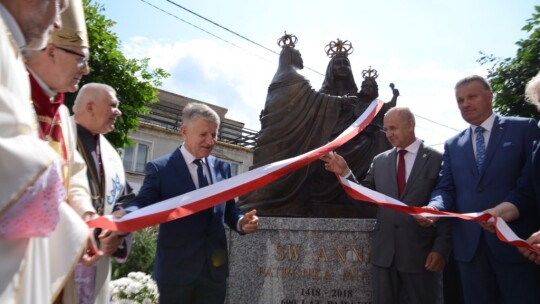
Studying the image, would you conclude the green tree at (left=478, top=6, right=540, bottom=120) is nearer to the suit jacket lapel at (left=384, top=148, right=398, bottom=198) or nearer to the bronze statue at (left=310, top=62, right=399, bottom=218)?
the bronze statue at (left=310, top=62, right=399, bottom=218)

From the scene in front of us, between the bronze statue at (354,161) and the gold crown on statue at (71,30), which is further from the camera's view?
the bronze statue at (354,161)

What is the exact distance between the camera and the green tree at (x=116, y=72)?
10320 mm

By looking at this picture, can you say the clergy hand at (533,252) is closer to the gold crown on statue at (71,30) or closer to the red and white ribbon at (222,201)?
the red and white ribbon at (222,201)

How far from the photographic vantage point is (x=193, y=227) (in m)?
3.40

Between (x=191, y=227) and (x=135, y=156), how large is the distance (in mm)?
19606

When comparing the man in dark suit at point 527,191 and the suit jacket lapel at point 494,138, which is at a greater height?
the suit jacket lapel at point 494,138

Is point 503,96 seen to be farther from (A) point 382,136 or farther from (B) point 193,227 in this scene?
(B) point 193,227

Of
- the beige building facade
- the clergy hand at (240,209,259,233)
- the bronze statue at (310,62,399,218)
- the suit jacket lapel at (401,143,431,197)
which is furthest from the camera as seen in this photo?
the beige building facade

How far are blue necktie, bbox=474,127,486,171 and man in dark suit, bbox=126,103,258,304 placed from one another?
1672 millimetres

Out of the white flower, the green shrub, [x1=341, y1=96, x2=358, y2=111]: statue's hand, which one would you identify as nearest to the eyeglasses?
the white flower

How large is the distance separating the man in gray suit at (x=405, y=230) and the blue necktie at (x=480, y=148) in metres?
0.47

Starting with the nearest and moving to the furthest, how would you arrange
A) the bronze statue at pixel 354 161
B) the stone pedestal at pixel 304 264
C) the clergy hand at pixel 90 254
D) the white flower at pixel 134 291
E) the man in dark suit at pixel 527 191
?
1. the clergy hand at pixel 90 254
2. the man in dark suit at pixel 527 191
3. the stone pedestal at pixel 304 264
4. the white flower at pixel 134 291
5. the bronze statue at pixel 354 161

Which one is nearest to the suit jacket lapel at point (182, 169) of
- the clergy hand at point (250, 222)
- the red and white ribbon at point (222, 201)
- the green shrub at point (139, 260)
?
the red and white ribbon at point (222, 201)

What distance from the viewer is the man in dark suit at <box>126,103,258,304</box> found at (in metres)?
3.30
